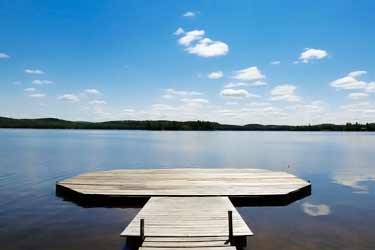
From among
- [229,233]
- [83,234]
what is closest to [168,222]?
[229,233]

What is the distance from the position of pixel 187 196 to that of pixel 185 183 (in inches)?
80.4

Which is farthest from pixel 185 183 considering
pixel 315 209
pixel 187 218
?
pixel 315 209

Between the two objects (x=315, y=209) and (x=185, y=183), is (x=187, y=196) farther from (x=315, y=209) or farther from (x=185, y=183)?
(x=315, y=209)

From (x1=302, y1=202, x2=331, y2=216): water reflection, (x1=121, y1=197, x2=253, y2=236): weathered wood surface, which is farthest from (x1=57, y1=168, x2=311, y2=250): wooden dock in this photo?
(x1=302, y1=202, x2=331, y2=216): water reflection

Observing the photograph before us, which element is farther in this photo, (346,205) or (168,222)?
(346,205)

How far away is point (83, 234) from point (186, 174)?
22.6 ft

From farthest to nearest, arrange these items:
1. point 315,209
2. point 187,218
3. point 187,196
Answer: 1. point 315,209
2. point 187,196
3. point 187,218

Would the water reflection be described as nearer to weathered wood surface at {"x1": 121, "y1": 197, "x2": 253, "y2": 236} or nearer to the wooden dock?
the wooden dock

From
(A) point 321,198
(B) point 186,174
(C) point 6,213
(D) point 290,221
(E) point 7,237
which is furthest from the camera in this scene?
(B) point 186,174

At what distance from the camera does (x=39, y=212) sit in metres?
11.2

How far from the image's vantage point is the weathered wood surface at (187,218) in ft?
23.2

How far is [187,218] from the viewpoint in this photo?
816 centimetres

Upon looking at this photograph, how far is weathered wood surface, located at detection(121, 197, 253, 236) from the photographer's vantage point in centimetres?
707

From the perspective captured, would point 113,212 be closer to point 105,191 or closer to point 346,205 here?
point 105,191
